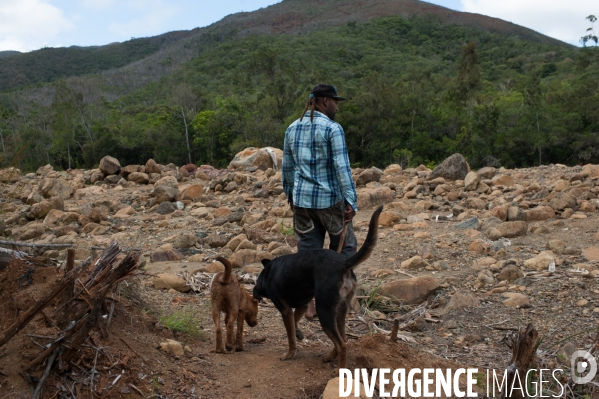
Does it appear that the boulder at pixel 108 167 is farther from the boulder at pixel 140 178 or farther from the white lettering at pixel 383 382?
the white lettering at pixel 383 382

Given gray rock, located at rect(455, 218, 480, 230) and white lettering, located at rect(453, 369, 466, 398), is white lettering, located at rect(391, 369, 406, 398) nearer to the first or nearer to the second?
white lettering, located at rect(453, 369, 466, 398)

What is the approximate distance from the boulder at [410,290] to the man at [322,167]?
1.25m

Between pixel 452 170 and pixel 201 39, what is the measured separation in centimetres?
7879

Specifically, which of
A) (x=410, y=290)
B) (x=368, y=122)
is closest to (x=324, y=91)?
(x=410, y=290)

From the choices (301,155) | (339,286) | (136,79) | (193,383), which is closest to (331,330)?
(339,286)

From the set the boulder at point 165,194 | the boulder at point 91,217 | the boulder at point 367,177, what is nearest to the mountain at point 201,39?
the boulder at point 165,194

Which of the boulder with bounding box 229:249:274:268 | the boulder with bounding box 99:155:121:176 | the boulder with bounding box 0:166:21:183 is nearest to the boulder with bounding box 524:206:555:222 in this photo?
the boulder with bounding box 229:249:274:268

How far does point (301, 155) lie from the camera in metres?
3.94

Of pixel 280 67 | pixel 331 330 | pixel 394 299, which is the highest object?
pixel 280 67

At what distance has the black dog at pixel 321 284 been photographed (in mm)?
3160

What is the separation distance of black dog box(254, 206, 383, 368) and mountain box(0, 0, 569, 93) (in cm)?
6989

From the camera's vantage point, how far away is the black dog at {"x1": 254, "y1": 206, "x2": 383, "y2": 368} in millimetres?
3160

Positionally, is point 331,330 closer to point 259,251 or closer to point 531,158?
point 259,251

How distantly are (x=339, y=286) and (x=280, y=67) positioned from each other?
2819 cm
